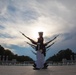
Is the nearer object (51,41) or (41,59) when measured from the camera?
(41,59)

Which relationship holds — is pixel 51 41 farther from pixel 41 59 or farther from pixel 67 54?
pixel 67 54

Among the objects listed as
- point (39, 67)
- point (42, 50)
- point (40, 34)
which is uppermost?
point (40, 34)

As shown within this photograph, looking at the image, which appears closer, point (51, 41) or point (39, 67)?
point (39, 67)

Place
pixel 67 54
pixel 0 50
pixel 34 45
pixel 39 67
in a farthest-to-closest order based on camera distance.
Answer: pixel 67 54 → pixel 0 50 → pixel 34 45 → pixel 39 67

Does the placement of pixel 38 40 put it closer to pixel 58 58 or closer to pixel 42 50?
pixel 42 50

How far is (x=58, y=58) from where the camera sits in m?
143

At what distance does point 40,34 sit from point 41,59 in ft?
11.6

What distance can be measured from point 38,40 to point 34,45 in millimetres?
1327

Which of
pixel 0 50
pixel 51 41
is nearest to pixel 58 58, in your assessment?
pixel 0 50

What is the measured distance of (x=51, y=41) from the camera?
122 feet

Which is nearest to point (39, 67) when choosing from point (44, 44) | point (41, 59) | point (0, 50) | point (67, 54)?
point (41, 59)

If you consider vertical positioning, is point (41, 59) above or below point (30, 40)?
below

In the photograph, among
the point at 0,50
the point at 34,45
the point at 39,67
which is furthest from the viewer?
the point at 0,50

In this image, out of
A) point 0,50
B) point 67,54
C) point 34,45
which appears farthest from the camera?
point 67,54
